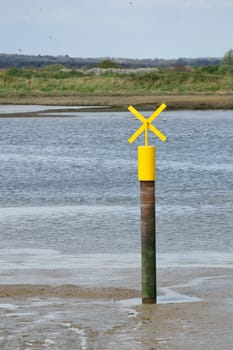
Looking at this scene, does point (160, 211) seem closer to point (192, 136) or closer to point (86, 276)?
point (86, 276)

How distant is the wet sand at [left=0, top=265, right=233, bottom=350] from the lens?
902 cm

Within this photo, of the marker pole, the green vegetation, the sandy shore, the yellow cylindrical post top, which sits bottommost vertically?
the sandy shore

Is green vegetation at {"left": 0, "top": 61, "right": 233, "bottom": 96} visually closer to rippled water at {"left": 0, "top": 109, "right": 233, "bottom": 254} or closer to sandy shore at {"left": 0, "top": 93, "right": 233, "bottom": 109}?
sandy shore at {"left": 0, "top": 93, "right": 233, "bottom": 109}

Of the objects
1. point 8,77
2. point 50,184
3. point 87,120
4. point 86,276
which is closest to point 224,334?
point 86,276

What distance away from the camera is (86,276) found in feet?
39.8

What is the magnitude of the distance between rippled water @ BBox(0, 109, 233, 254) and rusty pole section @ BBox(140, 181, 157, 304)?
134 inches

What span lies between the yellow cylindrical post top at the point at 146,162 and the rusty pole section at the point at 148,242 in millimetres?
123

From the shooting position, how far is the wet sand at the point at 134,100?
60625 mm

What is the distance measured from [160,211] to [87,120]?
1325 inches

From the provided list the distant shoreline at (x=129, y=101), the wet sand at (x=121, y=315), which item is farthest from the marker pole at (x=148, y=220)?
the distant shoreline at (x=129, y=101)

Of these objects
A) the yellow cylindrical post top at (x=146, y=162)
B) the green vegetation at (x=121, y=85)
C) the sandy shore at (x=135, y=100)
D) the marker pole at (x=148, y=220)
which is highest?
the yellow cylindrical post top at (x=146, y=162)

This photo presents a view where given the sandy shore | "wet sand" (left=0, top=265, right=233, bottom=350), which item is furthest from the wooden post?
the sandy shore

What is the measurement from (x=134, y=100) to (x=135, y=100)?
107 millimetres

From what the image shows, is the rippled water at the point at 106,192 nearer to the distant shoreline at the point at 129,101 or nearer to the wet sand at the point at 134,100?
the distant shoreline at the point at 129,101
